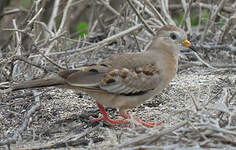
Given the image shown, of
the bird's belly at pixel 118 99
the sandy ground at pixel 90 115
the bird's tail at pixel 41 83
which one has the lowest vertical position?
the sandy ground at pixel 90 115

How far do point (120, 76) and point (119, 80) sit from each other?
0.04 meters

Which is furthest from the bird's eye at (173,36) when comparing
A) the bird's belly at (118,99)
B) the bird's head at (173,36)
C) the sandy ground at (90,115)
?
the bird's belly at (118,99)

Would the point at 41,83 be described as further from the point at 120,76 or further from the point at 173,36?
the point at 173,36

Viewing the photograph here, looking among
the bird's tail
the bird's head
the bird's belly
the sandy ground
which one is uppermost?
the bird's head

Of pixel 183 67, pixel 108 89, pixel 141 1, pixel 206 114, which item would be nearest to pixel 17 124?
pixel 108 89

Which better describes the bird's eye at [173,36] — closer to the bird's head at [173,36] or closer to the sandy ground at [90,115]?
the bird's head at [173,36]

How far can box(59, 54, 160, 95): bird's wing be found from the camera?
15.0 feet

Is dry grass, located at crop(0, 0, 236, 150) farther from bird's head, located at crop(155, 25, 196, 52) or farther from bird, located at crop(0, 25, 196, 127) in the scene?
bird's head, located at crop(155, 25, 196, 52)

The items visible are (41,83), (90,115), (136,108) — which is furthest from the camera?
(136,108)

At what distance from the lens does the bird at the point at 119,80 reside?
14.9 feet

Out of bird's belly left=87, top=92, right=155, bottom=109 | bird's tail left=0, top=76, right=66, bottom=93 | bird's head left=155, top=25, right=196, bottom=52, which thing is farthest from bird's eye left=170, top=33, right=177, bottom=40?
bird's tail left=0, top=76, right=66, bottom=93

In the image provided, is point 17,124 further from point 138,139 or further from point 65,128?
point 138,139

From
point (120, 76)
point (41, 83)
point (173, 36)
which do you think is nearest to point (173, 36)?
point (173, 36)

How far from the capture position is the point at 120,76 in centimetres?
462
